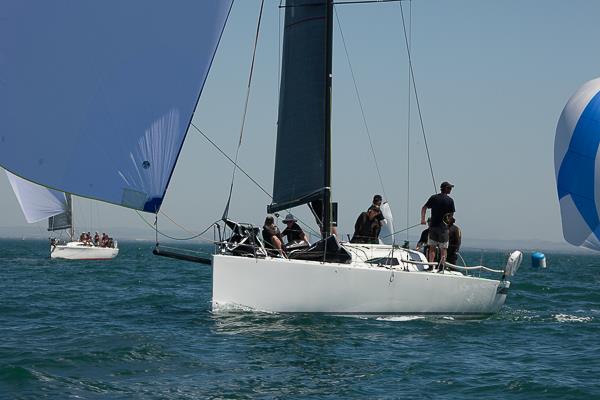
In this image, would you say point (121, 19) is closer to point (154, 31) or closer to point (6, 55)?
point (154, 31)

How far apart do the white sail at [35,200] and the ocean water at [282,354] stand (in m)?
29.9

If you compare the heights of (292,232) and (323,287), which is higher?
(292,232)

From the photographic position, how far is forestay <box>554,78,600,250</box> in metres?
29.4

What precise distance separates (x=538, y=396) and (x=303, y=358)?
10.4ft

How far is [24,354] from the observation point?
12.5 meters

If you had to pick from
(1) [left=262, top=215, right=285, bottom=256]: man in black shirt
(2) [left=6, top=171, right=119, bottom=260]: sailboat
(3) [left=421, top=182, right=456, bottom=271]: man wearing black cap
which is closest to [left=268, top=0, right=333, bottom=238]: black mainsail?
(1) [left=262, top=215, right=285, bottom=256]: man in black shirt

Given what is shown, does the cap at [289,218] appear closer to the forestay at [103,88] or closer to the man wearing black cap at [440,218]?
the man wearing black cap at [440,218]

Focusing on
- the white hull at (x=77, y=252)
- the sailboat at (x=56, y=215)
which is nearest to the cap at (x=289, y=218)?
the sailboat at (x=56, y=215)

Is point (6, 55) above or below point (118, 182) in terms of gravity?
above

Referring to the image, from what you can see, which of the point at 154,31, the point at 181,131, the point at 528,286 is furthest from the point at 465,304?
the point at 528,286

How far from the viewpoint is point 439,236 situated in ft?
57.2

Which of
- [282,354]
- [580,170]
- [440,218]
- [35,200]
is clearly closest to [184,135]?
[282,354]

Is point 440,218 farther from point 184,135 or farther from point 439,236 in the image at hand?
point 184,135

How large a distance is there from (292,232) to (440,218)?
2657 millimetres
